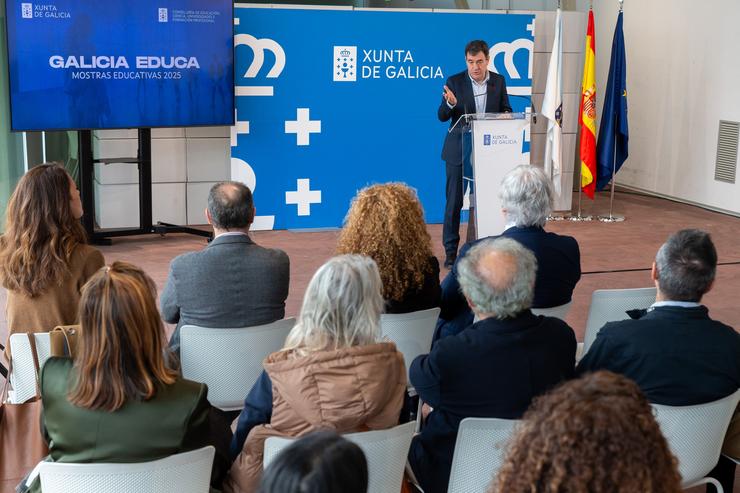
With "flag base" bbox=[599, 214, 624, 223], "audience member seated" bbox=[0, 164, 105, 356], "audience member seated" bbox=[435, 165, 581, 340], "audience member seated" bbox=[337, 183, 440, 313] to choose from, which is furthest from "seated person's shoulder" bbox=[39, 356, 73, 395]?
"flag base" bbox=[599, 214, 624, 223]

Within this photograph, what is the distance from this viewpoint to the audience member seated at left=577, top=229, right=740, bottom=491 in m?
2.54

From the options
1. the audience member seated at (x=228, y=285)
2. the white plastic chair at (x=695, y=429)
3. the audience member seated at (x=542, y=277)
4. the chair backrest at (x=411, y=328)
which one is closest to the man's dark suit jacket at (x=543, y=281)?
the audience member seated at (x=542, y=277)

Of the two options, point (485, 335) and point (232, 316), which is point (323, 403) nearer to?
point (485, 335)

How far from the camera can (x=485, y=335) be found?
2.50m

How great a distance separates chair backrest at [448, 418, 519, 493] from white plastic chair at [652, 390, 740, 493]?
1.42 feet

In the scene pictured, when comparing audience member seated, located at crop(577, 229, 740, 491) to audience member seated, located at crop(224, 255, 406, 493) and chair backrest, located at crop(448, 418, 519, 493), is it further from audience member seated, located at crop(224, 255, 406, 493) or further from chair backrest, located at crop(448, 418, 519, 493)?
audience member seated, located at crop(224, 255, 406, 493)

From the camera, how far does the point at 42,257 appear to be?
10.5 ft

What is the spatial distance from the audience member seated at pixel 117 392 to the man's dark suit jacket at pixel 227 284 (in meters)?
0.99

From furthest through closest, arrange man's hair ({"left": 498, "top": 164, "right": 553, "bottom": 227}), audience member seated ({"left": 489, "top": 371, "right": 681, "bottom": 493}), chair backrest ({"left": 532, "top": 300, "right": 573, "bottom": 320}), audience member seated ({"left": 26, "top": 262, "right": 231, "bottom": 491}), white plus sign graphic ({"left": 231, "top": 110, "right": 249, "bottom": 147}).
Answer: white plus sign graphic ({"left": 231, "top": 110, "right": 249, "bottom": 147}) → man's hair ({"left": 498, "top": 164, "right": 553, "bottom": 227}) → chair backrest ({"left": 532, "top": 300, "right": 573, "bottom": 320}) → audience member seated ({"left": 26, "top": 262, "right": 231, "bottom": 491}) → audience member seated ({"left": 489, "top": 371, "right": 681, "bottom": 493})

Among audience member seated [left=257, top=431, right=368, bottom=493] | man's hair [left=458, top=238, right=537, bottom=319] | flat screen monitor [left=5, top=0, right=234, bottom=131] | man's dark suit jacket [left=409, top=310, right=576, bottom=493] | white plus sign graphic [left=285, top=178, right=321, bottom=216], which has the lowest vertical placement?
white plus sign graphic [left=285, top=178, right=321, bottom=216]

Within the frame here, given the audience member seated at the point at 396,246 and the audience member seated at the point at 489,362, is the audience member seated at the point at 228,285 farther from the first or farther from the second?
the audience member seated at the point at 489,362

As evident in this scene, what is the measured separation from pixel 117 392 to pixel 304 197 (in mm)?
5854

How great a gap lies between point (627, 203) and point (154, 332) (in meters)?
8.33

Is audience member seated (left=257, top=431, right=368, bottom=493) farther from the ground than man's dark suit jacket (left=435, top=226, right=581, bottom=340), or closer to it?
farther from the ground
